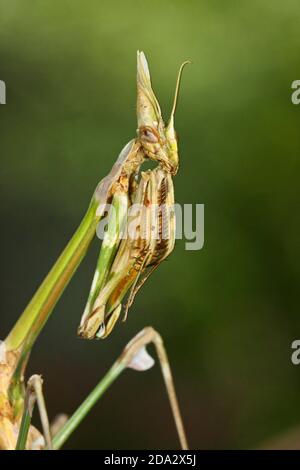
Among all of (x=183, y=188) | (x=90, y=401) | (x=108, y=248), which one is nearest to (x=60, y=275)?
(x=108, y=248)

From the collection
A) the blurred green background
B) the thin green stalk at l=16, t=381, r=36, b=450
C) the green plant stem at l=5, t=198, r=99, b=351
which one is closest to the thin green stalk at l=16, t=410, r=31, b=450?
the thin green stalk at l=16, t=381, r=36, b=450

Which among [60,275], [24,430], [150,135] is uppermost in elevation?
[150,135]

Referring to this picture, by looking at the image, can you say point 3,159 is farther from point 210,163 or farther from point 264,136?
point 264,136

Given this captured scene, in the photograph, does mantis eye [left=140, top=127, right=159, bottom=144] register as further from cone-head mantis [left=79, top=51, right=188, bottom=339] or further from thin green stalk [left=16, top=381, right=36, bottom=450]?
thin green stalk [left=16, top=381, right=36, bottom=450]

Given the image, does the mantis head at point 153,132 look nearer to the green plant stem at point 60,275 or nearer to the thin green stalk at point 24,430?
the green plant stem at point 60,275

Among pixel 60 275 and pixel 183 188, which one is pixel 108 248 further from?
pixel 183 188
